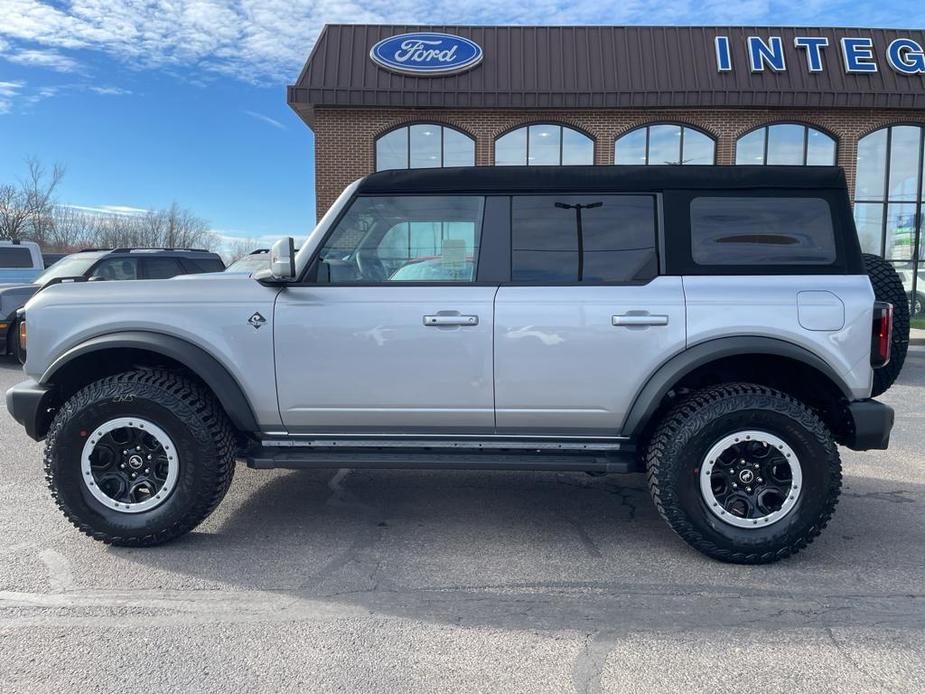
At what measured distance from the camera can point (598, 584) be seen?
10.8ft

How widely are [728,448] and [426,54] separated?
15.5m

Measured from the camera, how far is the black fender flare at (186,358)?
3605 millimetres

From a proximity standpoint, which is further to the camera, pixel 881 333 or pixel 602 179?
pixel 602 179

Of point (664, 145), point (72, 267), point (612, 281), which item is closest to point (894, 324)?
point (612, 281)

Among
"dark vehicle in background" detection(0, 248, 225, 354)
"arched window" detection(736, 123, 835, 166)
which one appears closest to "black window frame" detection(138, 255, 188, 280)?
"dark vehicle in background" detection(0, 248, 225, 354)

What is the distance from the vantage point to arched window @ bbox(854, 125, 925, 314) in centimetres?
1798

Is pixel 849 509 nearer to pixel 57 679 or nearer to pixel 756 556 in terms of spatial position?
pixel 756 556

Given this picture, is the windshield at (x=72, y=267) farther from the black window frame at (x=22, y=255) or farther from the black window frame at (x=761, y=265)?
the black window frame at (x=761, y=265)

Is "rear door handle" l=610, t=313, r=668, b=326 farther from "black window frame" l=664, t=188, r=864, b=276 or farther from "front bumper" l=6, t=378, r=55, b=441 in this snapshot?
"front bumper" l=6, t=378, r=55, b=441

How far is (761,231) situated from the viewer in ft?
11.9

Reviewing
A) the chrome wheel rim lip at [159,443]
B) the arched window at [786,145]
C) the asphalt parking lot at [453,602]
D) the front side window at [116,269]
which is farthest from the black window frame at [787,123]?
the chrome wheel rim lip at [159,443]

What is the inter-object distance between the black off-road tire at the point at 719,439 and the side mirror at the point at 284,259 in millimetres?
2122

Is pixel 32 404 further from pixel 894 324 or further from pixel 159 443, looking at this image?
pixel 894 324

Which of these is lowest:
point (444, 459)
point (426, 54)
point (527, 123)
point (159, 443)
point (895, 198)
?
point (444, 459)
